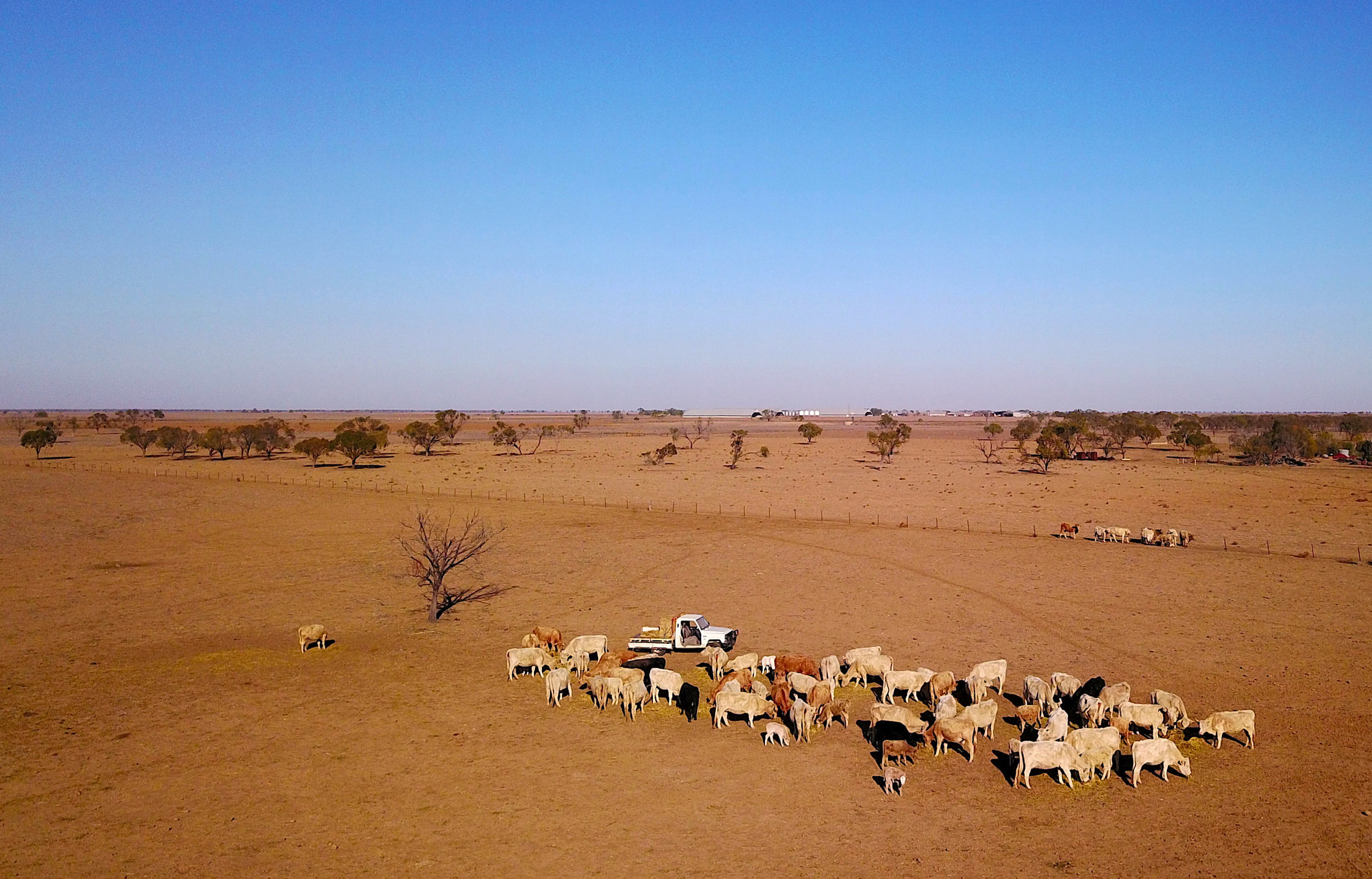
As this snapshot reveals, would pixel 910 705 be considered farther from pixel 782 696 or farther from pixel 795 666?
pixel 782 696

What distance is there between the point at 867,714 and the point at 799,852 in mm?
5819

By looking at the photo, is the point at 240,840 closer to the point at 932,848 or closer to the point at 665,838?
the point at 665,838

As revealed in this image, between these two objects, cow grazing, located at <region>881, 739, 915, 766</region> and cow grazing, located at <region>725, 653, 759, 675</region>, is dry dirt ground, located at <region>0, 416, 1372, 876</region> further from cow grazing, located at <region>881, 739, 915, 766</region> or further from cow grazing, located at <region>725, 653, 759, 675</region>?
cow grazing, located at <region>725, 653, 759, 675</region>

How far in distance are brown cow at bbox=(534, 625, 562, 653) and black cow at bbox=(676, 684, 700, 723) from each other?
528 cm

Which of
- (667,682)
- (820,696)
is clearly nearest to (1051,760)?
(820,696)

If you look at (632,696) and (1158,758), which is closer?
(1158,758)

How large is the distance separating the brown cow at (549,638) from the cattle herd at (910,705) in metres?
0.90

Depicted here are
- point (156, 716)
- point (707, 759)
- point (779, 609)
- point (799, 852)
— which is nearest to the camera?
point (799, 852)

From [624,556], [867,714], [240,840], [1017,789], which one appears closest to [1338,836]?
[1017,789]

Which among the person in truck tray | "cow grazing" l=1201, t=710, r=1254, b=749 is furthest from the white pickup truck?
"cow grazing" l=1201, t=710, r=1254, b=749

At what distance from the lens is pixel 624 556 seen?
112ft

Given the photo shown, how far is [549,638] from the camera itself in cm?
2159

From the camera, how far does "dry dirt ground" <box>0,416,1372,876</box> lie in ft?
39.9

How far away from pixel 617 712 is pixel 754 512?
30200 mm
